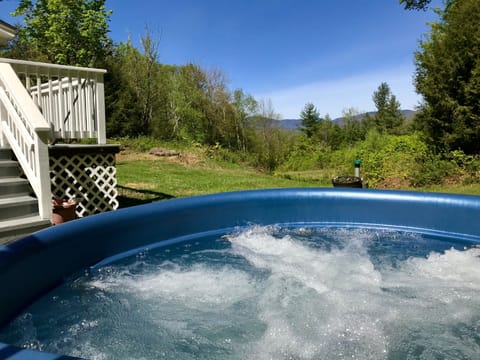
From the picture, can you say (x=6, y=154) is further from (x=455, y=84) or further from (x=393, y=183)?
(x=455, y=84)

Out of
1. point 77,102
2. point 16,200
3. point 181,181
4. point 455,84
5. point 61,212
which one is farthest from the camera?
point 181,181

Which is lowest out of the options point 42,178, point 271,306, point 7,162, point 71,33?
point 271,306

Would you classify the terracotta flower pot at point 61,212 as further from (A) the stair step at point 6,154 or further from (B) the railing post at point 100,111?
(B) the railing post at point 100,111

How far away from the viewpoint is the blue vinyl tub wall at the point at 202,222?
9.67 ft

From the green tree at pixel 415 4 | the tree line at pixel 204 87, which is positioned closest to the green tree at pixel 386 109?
the tree line at pixel 204 87

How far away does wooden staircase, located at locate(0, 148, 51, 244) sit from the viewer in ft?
11.9

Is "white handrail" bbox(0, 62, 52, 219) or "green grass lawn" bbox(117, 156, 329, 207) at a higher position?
"white handrail" bbox(0, 62, 52, 219)

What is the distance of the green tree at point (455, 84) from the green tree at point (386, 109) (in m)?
31.5

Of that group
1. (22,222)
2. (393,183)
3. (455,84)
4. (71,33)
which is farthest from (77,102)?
(71,33)

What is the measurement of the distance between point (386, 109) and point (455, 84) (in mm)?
38846

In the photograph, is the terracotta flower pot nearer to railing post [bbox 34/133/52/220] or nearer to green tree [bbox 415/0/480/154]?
railing post [bbox 34/133/52/220]

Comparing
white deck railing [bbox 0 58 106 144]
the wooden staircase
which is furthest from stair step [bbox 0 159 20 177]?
white deck railing [bbox 0 58 106 144]

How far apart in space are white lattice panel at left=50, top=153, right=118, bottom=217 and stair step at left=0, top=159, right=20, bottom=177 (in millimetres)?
411

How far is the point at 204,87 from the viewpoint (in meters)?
23.4
